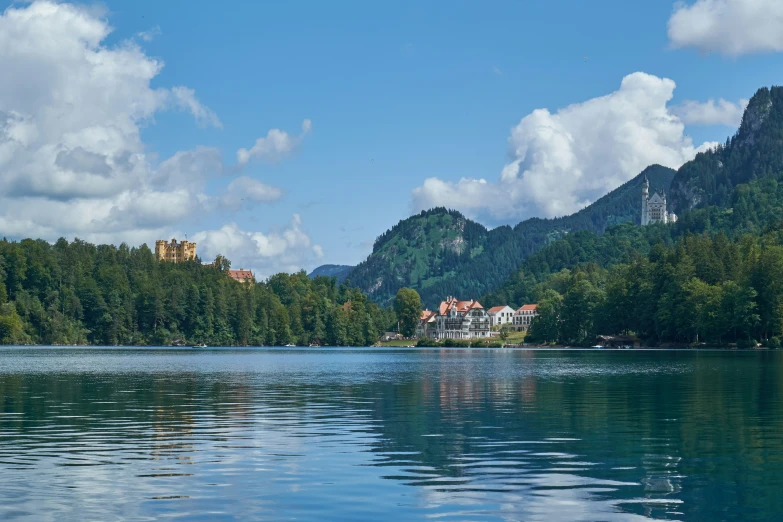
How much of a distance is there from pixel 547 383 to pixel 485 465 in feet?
133

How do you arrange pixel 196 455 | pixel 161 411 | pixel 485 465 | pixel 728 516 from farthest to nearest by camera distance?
1. pixel 161 411
2. pixel 196 455
3. pixel 485 465
4. pixel 728 516

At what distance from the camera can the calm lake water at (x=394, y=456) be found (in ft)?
65.6

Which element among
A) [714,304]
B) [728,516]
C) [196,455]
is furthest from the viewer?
[714,304]

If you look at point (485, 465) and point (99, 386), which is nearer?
point (485, 465)

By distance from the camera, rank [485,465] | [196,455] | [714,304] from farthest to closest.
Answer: [714,304], [196,455], [485,465]

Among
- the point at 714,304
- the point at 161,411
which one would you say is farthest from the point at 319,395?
the point at 714,304

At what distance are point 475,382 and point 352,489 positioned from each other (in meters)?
46.9

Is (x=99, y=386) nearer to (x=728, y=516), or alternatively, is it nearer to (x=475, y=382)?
(x=475, y=382)

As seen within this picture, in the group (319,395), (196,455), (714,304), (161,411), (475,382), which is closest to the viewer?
(196,455)

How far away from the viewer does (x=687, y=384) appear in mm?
61625

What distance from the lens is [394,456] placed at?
1088 inches

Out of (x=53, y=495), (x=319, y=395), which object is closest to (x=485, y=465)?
(x=53, y=495)

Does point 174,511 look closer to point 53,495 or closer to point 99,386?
point 53,495

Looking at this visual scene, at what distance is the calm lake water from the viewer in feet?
65.6
